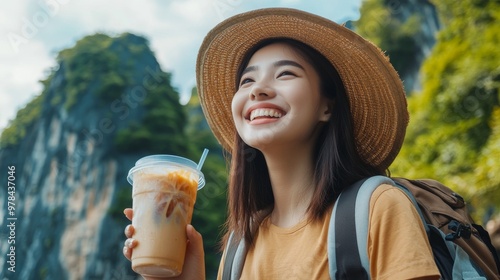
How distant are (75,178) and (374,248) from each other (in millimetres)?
17997

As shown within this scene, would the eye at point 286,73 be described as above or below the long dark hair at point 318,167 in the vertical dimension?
above

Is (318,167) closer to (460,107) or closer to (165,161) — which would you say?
(165,161)

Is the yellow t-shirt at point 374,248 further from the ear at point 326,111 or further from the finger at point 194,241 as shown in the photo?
the ear at point 326,111

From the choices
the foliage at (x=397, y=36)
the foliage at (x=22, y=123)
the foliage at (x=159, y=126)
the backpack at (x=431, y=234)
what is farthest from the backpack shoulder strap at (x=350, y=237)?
the foliage at (x=22, y=123)

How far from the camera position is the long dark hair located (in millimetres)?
1693

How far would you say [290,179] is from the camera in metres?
1.83

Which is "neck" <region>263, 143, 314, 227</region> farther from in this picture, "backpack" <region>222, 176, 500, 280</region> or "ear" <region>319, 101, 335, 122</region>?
"backpack" <region>222, 176, 500, 280</region>

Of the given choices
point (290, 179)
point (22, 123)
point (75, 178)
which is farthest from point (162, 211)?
point (22, 123)

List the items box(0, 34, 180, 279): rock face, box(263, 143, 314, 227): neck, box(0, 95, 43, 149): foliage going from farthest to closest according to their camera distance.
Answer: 1. box(0, 95, 43, 149): foliage
2. box(0, 34, 180, 279): rock face
3. box(263, 143, 314, 227): neck

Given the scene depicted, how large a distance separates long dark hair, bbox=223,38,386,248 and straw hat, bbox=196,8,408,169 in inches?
1.4

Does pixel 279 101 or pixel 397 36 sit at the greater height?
pixel 397 36

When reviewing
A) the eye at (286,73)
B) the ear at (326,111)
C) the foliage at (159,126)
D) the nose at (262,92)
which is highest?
the foliage at (159,126)

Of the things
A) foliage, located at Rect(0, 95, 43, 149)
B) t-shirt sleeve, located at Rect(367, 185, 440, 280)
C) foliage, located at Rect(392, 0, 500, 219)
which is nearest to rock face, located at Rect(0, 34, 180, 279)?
foliage, located at Rect(0, 95, 43, 149)

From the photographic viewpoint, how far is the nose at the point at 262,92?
69.1 inches
